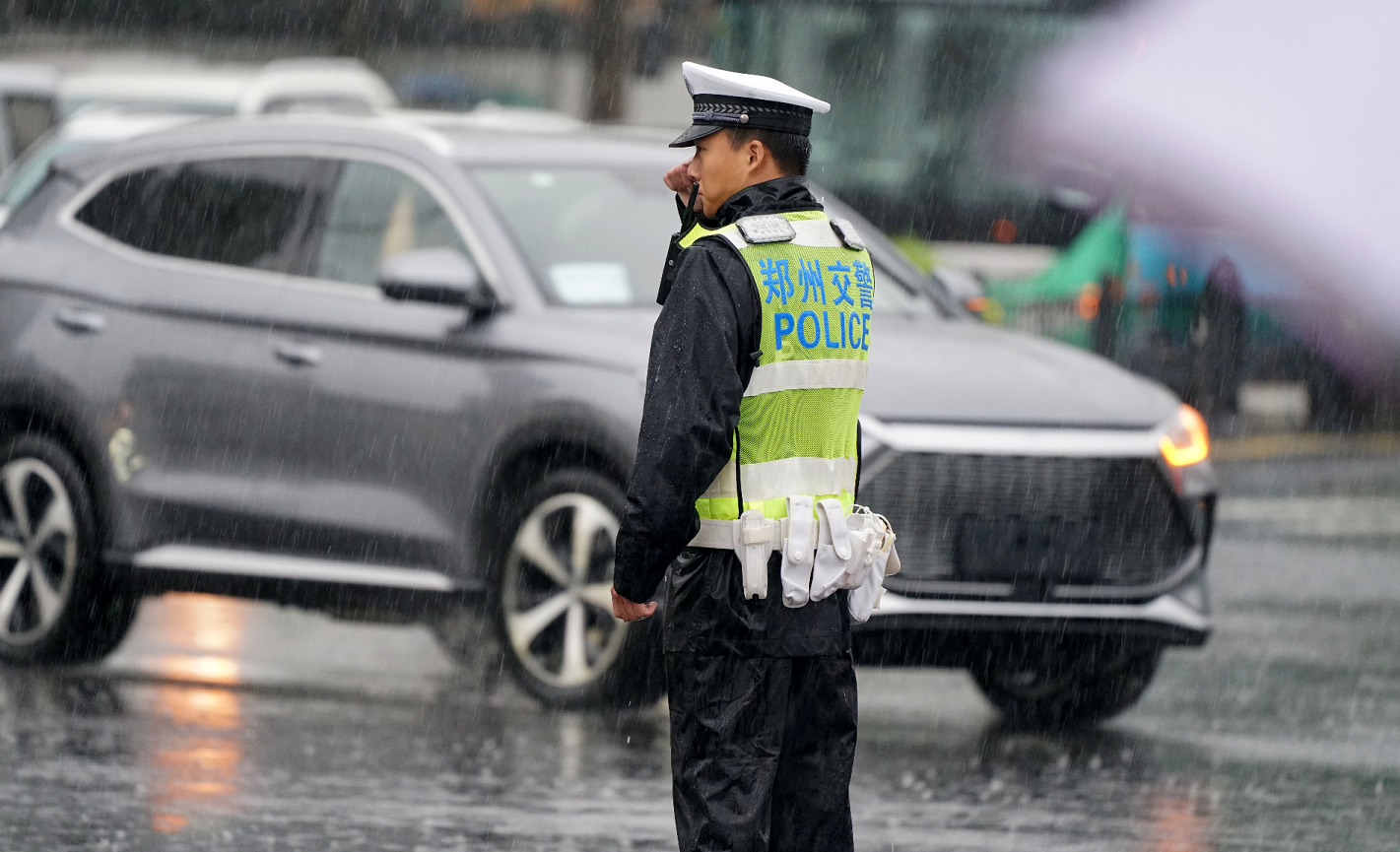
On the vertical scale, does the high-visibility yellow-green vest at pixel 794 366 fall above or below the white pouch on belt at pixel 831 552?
above

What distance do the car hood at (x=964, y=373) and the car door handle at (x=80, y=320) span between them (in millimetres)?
1768

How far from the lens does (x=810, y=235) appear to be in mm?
4582

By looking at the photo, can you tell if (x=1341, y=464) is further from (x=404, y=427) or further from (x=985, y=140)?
(x=404, y=427)

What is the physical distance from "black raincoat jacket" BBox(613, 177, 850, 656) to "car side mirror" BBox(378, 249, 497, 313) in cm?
382

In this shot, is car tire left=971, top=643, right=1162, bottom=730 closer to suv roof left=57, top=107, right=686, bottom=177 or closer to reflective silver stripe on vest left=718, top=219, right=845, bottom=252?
suv roof left=57, top=107, right=686, bottom=177

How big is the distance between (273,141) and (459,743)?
265 cm

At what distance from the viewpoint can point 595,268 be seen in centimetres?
864

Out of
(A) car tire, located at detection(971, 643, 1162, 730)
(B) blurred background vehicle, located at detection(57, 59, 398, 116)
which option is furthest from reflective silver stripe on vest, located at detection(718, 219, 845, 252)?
(B) blurred background vehicle, located at detection(57, 59, 398, 116)

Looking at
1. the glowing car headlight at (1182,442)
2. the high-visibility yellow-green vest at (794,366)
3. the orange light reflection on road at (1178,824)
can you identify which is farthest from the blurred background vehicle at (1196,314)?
the high-visibility yellow-green vest at (794,366)

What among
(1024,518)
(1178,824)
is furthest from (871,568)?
(1024,518)

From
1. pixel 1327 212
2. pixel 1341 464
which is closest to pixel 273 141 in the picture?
pixel 1341 464

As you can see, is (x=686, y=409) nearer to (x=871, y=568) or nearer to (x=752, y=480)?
(x=752, y=480)

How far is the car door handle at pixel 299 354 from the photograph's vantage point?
28.3ft

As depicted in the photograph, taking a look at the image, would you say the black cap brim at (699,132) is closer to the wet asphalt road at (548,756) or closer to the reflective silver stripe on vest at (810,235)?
the reflective silver stripe on vest at (810,235)
